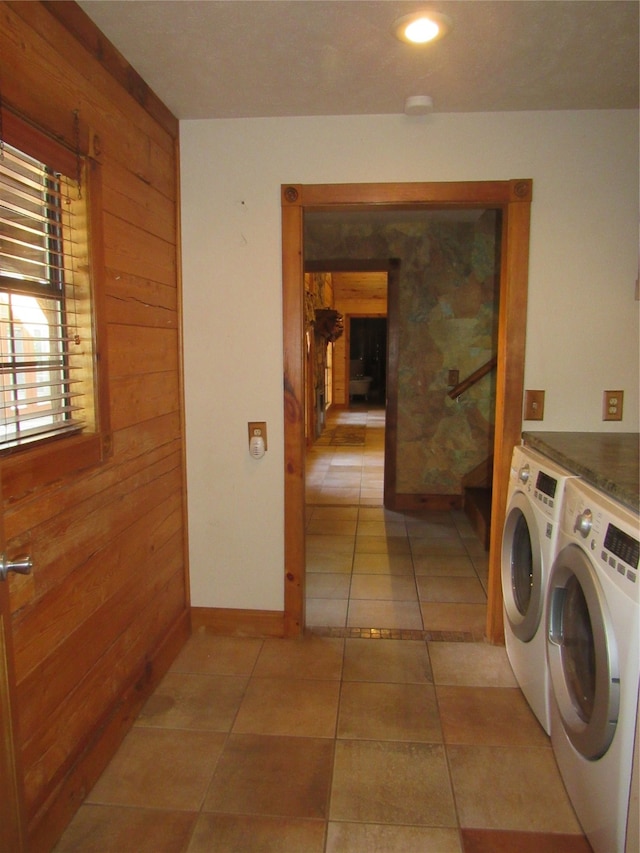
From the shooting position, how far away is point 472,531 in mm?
4086

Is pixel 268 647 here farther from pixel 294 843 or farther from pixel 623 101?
pixel 623 101

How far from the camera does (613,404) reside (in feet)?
7.88

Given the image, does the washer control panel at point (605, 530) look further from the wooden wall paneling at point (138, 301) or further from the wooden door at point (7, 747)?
the wooden wall paneling at point (138, 301)

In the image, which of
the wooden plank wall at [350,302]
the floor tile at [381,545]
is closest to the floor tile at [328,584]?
the floor tile at [381,545]

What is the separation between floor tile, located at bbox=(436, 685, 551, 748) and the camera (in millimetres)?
1914

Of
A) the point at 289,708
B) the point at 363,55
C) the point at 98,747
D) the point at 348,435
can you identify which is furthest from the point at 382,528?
the point at 348,435

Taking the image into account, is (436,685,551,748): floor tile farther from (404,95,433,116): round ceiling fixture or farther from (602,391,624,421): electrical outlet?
(404,95,433,116): round ceiling fixture

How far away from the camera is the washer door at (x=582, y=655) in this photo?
1309mm

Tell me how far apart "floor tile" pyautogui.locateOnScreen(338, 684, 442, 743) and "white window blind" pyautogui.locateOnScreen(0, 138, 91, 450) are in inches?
54.6

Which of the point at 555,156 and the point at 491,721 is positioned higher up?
the point at 555,156

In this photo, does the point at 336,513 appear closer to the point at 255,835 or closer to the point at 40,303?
the point at 255,835

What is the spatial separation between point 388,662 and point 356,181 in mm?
2033

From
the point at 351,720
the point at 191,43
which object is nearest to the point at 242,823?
the point at 351,720

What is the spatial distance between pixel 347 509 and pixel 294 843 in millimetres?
3190
